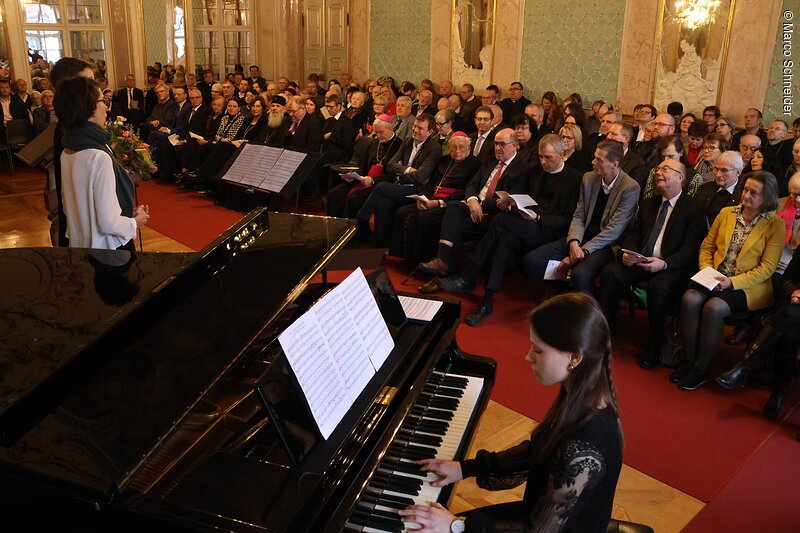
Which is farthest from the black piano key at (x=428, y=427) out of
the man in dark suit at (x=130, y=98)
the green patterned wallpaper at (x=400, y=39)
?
the man in dark suit at (x=130, y=98)

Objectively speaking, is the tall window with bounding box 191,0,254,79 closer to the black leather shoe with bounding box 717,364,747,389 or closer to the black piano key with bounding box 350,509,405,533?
the black leather shoe with bounding box 717,364,747,389

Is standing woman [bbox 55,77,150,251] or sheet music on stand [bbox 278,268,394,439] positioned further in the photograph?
standing woman [bbox 55,77,150,251]

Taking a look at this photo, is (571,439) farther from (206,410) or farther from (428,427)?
(206,410)

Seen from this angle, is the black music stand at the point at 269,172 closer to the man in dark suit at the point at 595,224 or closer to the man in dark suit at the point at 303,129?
the man in dark suit at the point at 303,129

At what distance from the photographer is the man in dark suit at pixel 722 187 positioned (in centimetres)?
485

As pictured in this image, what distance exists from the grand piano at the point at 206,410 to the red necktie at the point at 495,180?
10.2ft

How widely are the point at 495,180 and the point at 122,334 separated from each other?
13.6 feet

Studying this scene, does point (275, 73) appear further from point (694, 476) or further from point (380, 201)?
point (694, 476)

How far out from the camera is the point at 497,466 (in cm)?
215

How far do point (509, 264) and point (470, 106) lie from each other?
634 cm

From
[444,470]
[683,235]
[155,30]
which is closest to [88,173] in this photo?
[444,470]

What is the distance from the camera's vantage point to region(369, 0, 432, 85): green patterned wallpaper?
1248 centimetres

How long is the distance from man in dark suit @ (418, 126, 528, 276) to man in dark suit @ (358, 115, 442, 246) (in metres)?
0.77

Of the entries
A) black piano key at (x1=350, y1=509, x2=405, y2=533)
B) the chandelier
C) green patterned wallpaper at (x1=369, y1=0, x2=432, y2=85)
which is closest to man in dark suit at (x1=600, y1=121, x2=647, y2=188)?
the chandelier
